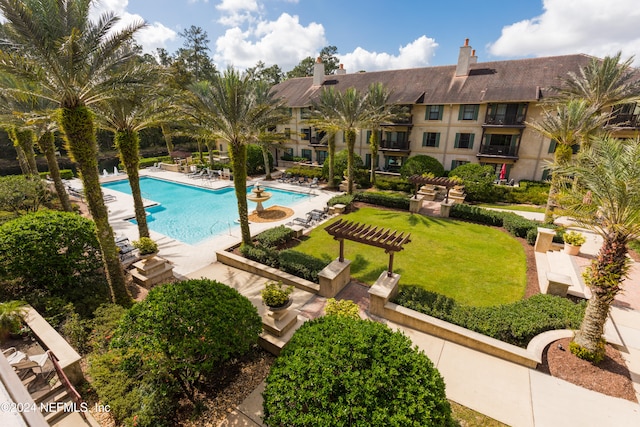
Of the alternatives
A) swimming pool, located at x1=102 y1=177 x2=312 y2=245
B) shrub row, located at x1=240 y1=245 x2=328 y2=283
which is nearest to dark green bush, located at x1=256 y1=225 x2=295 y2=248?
shrub row, located at x1=240 y1=245 x2=328 y2=283

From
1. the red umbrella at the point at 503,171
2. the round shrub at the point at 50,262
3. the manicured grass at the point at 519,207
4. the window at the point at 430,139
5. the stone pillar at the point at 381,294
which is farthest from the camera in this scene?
the window at the point at 430,139

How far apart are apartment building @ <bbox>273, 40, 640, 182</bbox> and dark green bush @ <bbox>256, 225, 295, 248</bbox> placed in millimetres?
10189

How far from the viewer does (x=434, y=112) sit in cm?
3050

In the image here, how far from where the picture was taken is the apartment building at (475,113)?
26422 mm

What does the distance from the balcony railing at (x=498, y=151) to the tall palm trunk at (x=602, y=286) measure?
77.2ft

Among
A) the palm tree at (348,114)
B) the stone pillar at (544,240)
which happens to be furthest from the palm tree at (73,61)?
the stone pillar at (544,240)

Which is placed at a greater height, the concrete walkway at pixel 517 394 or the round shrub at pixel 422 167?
the round shrub at pixel 422 167

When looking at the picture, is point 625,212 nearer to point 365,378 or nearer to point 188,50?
point 365,378

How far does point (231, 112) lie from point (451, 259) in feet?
42.3

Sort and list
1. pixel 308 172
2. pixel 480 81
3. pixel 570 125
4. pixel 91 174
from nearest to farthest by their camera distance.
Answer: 1. pixel 91 174
2. pixel 570 125
3. pixel 480 81
4. pixel 308 172

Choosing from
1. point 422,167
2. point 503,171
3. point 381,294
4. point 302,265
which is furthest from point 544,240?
point 503,171

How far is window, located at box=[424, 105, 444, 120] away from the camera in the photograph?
30.1m

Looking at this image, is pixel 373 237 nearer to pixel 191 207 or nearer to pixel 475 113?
pixel 191 207

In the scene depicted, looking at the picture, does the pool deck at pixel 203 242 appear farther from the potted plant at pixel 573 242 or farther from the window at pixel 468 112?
the window at pixel 468 112
